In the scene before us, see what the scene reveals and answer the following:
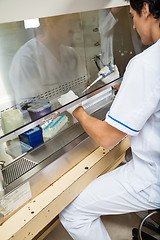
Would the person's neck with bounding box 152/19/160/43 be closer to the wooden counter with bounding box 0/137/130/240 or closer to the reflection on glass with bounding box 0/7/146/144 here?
the reflection on glass with bounding box 0/7/146/144

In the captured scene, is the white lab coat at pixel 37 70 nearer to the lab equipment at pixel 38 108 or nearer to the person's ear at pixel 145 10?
the lab equipment at pixel 38 108

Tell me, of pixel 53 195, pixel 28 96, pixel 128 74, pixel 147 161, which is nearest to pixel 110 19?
pixel 128 74

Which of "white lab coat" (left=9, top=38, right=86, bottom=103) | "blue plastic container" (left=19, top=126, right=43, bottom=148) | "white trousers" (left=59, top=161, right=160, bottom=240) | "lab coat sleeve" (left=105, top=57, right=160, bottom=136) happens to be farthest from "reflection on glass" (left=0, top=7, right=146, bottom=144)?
"white trousers" (left=59, top=161, right=160, bottom=240)

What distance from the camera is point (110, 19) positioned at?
4.61ft

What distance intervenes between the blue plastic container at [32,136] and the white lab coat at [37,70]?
0.59ft

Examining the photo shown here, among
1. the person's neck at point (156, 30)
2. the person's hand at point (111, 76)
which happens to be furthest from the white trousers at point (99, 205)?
the person's neck at point (156, 30)

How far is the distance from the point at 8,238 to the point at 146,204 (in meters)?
0.65

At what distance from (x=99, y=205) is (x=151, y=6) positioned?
0.94 meters

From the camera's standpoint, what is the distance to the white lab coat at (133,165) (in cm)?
94

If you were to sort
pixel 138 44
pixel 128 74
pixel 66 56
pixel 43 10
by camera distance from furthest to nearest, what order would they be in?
pixel 138 44 < pixel 66 56 < pixel 128 74 < pixel 43 10

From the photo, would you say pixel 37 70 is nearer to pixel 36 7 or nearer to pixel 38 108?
pixel 38 108

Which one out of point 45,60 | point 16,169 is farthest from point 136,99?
point 16,169

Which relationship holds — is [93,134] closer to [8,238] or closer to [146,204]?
[146,204]

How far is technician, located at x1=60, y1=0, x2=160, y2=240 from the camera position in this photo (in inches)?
37.0
